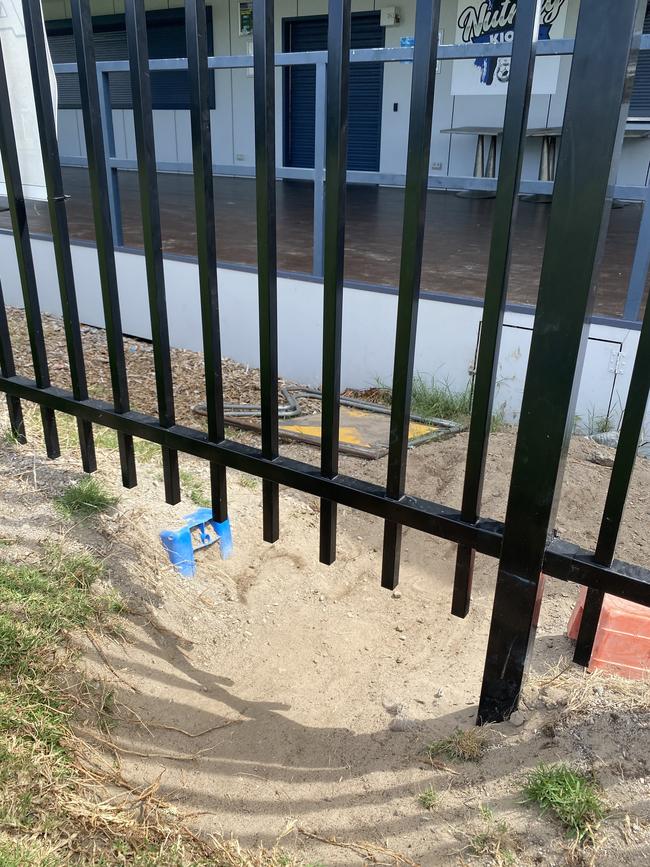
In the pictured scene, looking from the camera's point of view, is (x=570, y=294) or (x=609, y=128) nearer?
(x=609, y=128)

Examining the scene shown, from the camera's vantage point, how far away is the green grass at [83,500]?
2830mm

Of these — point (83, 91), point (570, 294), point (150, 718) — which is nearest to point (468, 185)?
point (83, 91)

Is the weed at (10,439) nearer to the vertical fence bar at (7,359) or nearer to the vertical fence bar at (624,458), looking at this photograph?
the vertical fence bar at (7,359)

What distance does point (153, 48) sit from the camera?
16.2 metres

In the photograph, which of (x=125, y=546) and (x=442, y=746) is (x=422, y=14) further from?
(x=125, y=546)

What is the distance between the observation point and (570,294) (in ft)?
4.93

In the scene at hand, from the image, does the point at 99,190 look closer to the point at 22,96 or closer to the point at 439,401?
the point at 22,96

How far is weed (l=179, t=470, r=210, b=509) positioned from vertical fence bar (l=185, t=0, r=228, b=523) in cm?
104

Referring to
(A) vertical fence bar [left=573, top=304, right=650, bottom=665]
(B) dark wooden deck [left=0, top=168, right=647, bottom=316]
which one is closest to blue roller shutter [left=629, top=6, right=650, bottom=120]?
(B) dark wooden deck [left=0, top=168, right=647, bottom=316]

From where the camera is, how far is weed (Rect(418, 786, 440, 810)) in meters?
1.78

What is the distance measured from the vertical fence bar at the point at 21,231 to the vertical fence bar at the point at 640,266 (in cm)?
340

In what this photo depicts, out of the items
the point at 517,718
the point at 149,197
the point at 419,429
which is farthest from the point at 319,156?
the point at 517,718

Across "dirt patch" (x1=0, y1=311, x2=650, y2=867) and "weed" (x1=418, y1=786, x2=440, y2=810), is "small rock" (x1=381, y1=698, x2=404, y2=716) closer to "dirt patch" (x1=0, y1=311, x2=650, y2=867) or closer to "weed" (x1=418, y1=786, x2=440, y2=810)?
"dirt patch" (x1=0, y1=311, x2=650, y2=867)

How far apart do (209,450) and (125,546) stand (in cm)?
78
